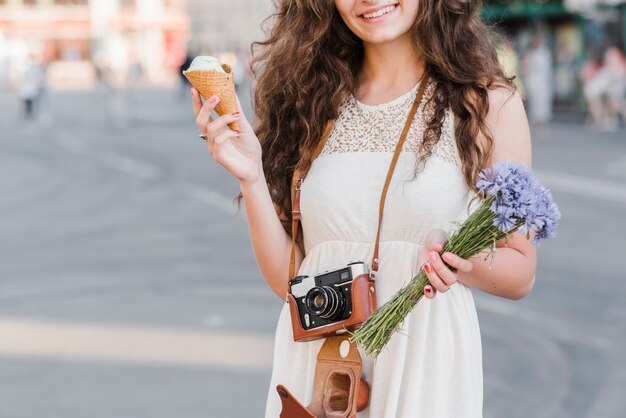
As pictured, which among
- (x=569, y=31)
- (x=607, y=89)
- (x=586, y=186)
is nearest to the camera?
(x=586, y=186)

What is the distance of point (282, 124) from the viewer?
9.07 feet

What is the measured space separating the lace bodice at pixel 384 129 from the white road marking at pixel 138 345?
3.82 meters

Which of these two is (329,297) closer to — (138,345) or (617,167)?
(138,345)

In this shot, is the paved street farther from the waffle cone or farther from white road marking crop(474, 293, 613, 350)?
the waffle cone

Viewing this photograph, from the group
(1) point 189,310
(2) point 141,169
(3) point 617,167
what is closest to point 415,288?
(1) point 189,310

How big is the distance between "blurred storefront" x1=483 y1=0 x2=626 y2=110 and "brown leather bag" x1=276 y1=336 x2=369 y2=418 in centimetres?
2007

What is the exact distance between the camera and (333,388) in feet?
8.00

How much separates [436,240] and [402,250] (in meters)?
0.19

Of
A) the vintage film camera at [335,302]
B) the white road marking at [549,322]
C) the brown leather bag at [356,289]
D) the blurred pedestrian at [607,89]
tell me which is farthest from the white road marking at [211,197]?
the vintage film camera at [335,302]

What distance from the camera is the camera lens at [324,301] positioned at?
7.90ft

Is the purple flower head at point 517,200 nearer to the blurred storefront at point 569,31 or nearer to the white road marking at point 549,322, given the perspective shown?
the white road marking at point 549,322

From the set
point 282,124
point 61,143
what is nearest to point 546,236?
point 282,124

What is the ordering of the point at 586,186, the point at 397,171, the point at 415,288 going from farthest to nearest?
the point at 586,186 < the point at 397,171 < the point at 415,288

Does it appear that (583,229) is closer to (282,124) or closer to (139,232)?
(139,232)
